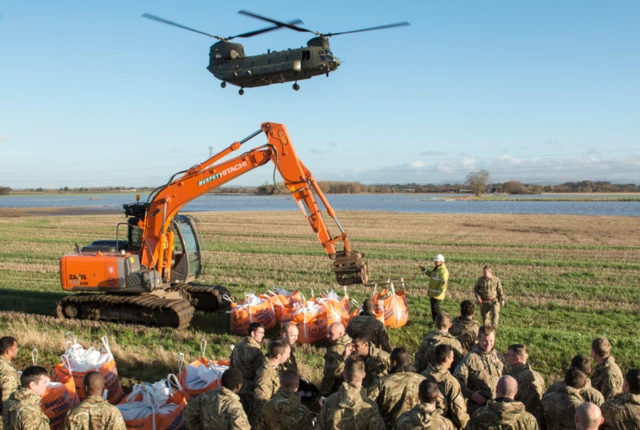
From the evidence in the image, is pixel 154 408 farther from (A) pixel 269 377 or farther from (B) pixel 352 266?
(B) pixel 352 266

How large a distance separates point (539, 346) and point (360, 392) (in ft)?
21.0

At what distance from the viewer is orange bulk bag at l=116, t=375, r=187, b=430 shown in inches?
250

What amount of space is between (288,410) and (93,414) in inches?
72.5

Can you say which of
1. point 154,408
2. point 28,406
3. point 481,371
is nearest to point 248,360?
point 154,408

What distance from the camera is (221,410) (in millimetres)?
5473

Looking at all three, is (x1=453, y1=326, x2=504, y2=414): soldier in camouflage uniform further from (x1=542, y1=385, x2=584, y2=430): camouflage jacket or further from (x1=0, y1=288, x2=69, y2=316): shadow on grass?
(x1=0, y1=288, x2=69, y2=316): shadow on grass

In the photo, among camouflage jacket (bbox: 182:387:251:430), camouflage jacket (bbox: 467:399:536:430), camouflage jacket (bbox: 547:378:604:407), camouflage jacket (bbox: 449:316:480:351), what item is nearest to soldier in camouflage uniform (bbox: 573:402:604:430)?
camouflage jacket (bbox: 467:399:536:430)

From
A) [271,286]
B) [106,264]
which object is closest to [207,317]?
[106,264]

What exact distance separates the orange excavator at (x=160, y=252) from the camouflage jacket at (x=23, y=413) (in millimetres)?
6261

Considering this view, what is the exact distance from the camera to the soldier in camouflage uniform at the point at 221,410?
5406 millimetres

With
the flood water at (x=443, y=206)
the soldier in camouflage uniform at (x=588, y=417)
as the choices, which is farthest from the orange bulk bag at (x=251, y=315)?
the flood water at (x=443, y=206)

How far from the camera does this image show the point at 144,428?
20.8 feet

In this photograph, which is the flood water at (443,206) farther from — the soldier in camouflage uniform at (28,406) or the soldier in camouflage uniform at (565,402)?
the soldier in camouflage uniform at (28,406)

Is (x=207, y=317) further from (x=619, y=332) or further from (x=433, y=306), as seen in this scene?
(x=619, y=332)
